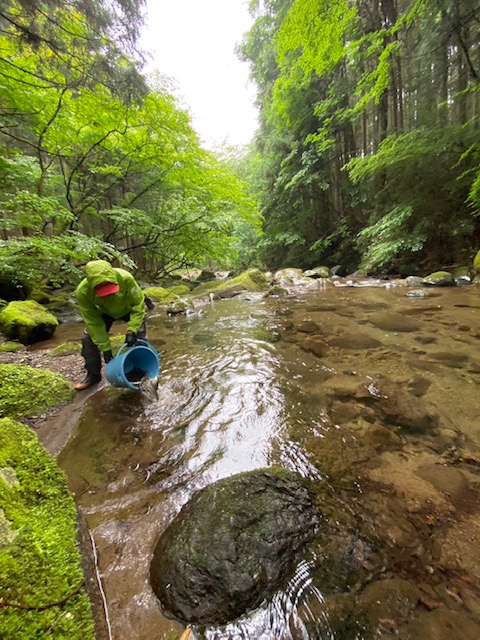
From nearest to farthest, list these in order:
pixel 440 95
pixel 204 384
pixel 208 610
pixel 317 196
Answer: pixel 208 610 < pixel 204 384 < pixel 440 95 < pixel 317 196

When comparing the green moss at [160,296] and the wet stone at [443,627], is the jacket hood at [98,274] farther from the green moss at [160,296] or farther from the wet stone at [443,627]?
the green moss at [160,296]

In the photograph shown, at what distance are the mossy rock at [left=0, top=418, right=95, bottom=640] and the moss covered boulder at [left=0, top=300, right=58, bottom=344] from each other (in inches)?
208

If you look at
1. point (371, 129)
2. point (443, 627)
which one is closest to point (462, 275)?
point (443, 627)

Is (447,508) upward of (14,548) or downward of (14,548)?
downward

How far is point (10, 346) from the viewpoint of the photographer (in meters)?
5.32

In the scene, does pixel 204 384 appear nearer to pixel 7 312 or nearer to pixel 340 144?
pixel 7 312

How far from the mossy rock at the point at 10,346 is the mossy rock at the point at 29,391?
2620mm

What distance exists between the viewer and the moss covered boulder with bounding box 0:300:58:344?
5.79 m

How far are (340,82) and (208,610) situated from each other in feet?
54.0

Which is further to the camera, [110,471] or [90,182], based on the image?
[90,182]

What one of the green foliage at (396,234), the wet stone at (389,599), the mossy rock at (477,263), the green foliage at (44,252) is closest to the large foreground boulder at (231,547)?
the wet stone at (389,599)

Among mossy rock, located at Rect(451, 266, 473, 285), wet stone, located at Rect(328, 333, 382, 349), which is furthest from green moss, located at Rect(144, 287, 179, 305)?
mossy rock, located at Rect(451, 266, 473, 285)

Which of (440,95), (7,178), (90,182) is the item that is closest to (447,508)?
(7,178)

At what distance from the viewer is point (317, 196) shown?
15992 mm
